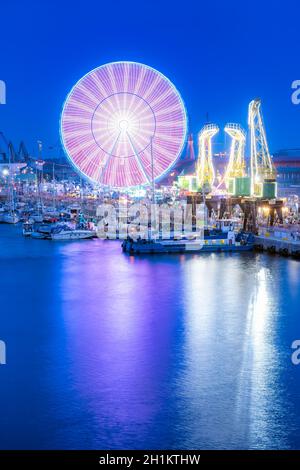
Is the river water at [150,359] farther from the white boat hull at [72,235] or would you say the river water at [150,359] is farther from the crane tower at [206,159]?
the crane tower at [206,159]

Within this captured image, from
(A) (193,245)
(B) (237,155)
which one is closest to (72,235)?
(A) (193,245)

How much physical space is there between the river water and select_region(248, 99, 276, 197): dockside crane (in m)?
4.81

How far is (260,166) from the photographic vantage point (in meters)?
16.7

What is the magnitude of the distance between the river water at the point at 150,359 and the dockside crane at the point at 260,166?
15.8 ft

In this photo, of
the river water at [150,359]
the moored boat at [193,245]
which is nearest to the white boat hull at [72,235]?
the moored boat at [193,245]

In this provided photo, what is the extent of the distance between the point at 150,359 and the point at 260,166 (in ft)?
36.7

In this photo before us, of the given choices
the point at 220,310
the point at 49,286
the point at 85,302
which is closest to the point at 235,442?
the point at 220,310

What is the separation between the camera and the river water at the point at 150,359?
4684 mm

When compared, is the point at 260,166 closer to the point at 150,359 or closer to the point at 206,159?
the point at 206,159

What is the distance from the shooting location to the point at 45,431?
4.68 metres

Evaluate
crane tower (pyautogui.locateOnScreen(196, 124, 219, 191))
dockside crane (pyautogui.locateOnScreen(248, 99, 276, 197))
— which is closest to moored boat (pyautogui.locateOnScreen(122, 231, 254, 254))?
dockside crane (pyautogui.locateOnScreen(248, 99, 276, 197))

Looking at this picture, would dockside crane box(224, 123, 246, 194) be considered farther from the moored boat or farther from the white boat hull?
the white boat hull

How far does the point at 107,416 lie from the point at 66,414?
1.05ft

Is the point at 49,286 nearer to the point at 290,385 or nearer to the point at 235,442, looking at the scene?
the point at 290,385
